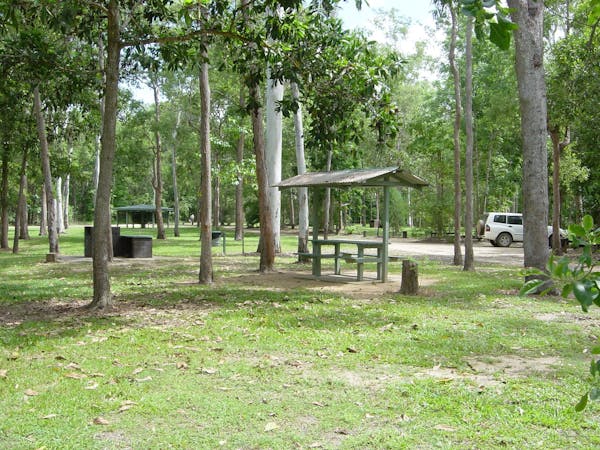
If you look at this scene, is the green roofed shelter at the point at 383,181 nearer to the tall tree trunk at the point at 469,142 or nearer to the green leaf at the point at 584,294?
the tall tree trunk at the point at 469,142

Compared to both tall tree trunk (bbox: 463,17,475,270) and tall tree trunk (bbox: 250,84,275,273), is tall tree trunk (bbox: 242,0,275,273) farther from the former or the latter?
tall tree trunk (bbox: 463,17,475,270)

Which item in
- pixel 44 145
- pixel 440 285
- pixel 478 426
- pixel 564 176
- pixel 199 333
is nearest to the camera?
pixel 478 426

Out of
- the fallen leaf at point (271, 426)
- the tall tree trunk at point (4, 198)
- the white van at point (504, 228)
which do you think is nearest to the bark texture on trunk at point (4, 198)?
the tall tree trunk at point (4, 198)

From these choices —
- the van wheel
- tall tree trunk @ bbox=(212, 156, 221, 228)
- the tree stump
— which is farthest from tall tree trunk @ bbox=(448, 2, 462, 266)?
the van wheel

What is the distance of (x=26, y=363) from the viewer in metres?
5.99

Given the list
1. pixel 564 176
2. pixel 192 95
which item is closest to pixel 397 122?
pixel 564 176

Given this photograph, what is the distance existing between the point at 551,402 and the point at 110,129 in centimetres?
742

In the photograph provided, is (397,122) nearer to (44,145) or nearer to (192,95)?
(44,145)

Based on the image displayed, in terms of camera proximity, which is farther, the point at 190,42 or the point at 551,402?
the point at 190,42

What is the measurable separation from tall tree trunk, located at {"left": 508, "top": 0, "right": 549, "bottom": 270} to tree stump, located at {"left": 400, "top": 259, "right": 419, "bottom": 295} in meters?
2.21

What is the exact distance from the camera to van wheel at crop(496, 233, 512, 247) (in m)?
30.8

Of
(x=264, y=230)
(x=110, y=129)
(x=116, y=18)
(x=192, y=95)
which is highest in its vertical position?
(x=192, y=95)

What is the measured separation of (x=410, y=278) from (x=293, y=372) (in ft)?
20.2

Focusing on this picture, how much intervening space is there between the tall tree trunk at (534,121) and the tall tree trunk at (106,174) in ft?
24.6
